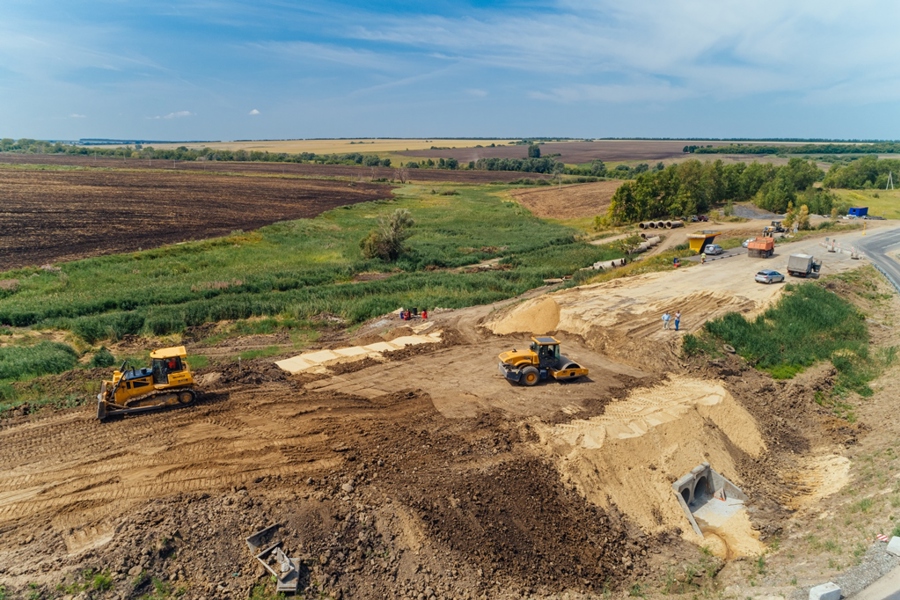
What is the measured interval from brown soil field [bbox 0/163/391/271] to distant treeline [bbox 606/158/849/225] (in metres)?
43.8

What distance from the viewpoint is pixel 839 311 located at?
1230 inches

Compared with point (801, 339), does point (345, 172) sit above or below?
above

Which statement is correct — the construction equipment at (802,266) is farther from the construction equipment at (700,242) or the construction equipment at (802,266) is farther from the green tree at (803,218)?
the green tree at (803,218)

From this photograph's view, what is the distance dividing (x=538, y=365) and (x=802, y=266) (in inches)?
996

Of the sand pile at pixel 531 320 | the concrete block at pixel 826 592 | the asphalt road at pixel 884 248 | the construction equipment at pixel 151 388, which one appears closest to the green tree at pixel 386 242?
the sand pile at pixel 531 320

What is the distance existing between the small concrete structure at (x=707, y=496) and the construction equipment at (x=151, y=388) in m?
17.2

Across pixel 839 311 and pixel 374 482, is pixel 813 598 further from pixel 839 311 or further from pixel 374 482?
pixel 839 311

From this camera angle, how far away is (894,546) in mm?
12445

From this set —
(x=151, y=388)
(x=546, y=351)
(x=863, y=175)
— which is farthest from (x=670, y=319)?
(x=863, y=175)

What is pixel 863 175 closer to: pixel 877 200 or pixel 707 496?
pixel 877 200

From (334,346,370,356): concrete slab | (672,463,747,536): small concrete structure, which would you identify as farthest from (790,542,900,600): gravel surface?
(334,346,370,356): concrete slab

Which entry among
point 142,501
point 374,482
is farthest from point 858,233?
point 142,501

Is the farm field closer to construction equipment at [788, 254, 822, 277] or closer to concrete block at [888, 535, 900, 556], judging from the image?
concrete block at [888, 535, 900, 556]

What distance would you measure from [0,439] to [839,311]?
130 feet
